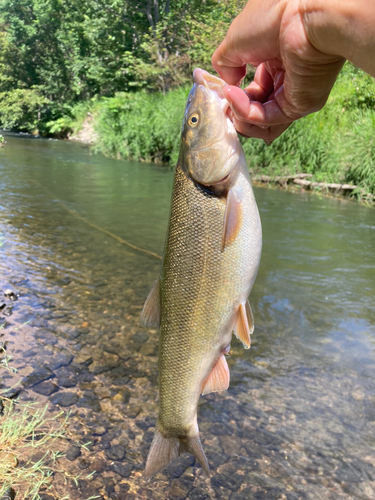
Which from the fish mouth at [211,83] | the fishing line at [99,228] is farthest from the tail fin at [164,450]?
the fishing line at [99,228]

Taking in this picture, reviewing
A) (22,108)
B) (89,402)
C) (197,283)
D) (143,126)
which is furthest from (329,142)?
(22,108)

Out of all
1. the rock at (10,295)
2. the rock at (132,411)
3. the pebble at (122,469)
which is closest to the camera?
the pebble at (122,469)

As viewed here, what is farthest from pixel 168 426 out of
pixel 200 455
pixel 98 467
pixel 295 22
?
pixel 295 22

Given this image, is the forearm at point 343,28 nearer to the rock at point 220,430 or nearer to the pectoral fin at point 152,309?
the pectoral fin at point 152,309

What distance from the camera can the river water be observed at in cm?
307

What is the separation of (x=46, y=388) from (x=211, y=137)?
2763 millimetres

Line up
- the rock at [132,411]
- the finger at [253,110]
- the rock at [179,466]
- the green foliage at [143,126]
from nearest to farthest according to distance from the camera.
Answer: the finger at [253,110] < the rock at [179,466] < the rock at [132,411] < the green foliage at [143,126]

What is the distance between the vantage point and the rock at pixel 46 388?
368cm

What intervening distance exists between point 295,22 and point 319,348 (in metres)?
4.02

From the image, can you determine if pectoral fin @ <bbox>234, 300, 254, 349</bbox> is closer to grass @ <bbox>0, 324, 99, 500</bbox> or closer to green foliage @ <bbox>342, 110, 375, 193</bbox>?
grass @ <bbox>0, 324, 99, 500</bbox>

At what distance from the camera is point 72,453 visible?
10.0ft

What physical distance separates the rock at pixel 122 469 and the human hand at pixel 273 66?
2.42 meters

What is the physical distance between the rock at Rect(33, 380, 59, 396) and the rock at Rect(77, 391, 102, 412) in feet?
0.85

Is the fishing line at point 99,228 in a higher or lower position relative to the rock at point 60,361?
higher
